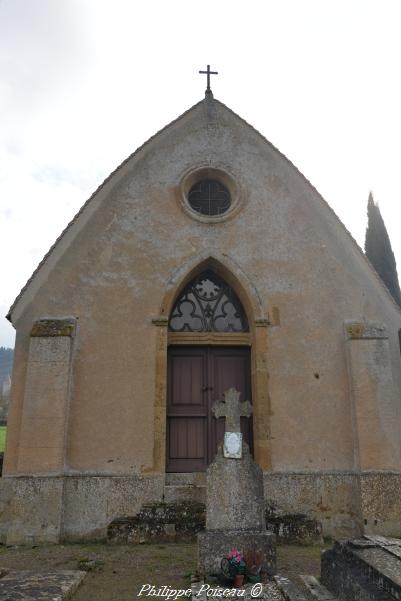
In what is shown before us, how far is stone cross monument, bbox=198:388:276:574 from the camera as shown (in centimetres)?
530

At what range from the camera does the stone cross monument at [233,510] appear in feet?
17.4

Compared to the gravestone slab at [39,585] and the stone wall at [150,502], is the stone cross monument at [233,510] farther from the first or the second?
the stone wall at [150,502]

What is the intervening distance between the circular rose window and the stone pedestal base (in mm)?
6339

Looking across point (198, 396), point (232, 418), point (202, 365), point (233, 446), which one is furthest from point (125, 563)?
point (202, 365)

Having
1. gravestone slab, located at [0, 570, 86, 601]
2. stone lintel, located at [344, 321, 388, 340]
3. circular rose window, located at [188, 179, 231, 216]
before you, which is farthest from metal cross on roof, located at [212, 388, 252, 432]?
circular rose window, located at [188, 179, 231, 216]

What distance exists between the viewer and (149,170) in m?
9.96

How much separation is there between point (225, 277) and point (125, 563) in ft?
17.1

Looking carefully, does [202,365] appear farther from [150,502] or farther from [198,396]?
[150,502]

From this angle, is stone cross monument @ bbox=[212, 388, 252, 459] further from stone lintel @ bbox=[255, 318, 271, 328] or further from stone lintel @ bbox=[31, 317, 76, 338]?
stone lintel @ bbox=[31, 317, 76, 338]

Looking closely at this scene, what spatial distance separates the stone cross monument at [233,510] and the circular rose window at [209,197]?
524 cm

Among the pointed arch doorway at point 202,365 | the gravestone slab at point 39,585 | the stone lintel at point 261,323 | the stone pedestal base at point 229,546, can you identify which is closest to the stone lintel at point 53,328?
the pointed arch doorway at point 202,365

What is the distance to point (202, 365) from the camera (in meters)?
9.33

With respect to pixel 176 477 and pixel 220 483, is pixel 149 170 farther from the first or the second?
pixel 220 483

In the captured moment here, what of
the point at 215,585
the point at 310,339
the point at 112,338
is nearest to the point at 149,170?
the point at 112,338
